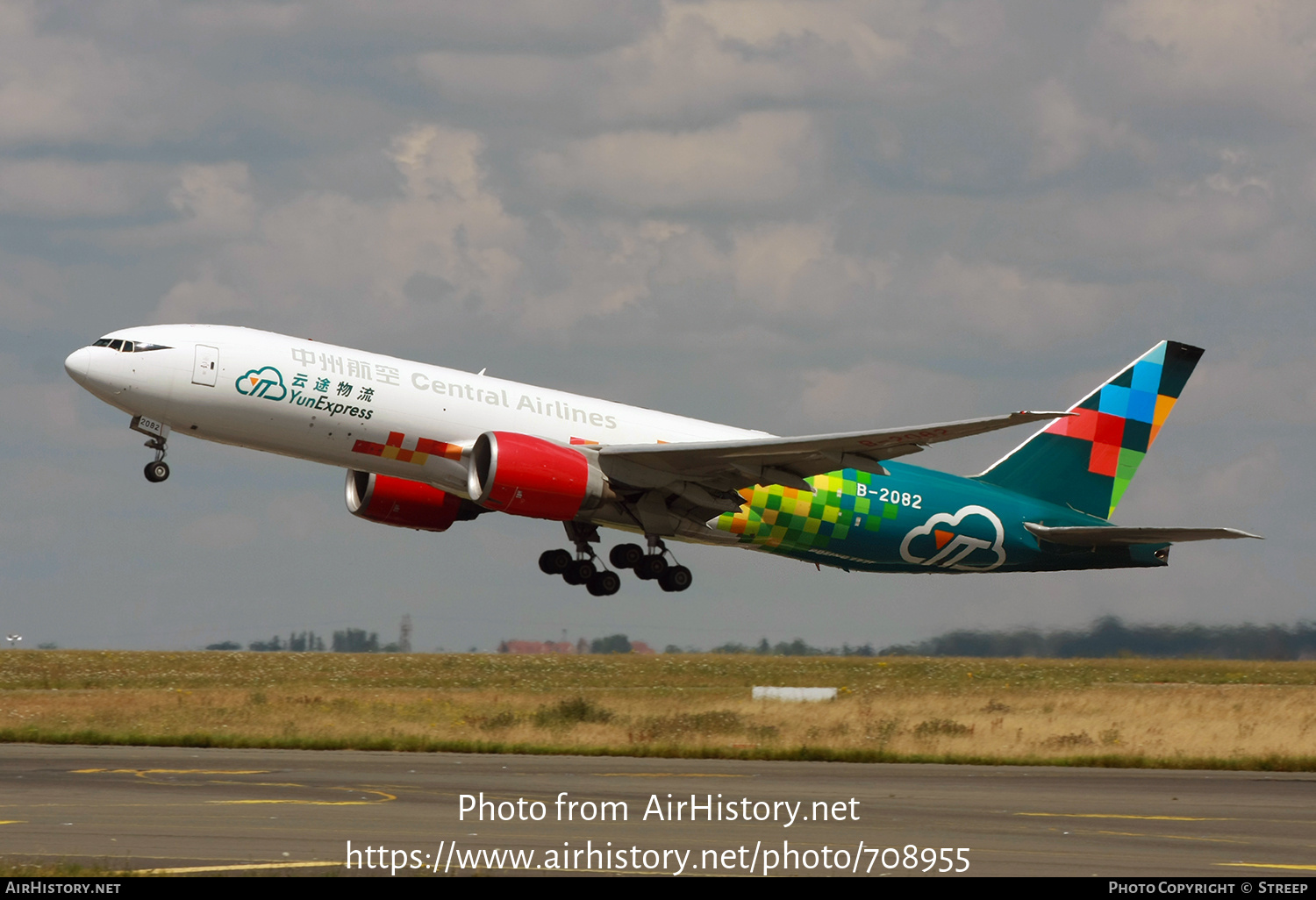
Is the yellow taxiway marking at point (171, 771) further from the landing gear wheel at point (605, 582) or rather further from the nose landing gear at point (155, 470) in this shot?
the landing gear wheel at point (605, 582)

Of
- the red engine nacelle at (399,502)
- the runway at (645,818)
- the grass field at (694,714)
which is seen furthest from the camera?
the red engine nacelle at (399,502)

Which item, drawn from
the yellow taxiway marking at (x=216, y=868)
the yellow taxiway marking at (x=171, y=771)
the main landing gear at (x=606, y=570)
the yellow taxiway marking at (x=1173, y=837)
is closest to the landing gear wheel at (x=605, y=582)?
the main landing gear at (x=606, y=570)

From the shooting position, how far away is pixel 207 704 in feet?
130

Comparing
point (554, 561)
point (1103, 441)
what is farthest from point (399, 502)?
point (1103, 441)

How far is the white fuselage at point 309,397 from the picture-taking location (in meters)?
30.5

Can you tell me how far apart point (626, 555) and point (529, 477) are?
231 inches

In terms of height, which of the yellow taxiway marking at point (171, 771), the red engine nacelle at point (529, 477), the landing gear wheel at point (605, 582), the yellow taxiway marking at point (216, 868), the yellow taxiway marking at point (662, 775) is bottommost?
the yellow taxiway marking at point (662, 775)

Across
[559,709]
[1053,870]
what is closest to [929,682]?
[559,709]

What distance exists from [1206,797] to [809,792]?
20.8 feet

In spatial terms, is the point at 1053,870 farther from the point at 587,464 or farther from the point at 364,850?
the point at 587,464

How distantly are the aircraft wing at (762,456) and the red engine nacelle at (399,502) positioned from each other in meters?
6.12

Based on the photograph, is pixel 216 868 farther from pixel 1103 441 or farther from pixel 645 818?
pixel 1103 441

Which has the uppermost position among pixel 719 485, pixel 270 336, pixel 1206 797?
pixel 270 336

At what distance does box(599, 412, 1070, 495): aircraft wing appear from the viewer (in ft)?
100.0
